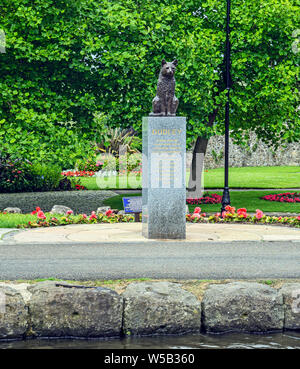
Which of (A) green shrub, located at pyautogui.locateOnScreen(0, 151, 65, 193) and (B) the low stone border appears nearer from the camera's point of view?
(B) the low stone border

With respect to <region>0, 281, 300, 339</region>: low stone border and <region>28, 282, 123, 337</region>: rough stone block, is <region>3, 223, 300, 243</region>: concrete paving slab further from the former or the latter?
<region>28, 282, 123, 337</region>: rough stone block

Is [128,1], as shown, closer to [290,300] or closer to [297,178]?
[290,300]

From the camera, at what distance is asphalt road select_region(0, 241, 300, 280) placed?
844cm

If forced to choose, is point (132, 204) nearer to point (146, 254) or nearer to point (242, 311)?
point (146, 254)

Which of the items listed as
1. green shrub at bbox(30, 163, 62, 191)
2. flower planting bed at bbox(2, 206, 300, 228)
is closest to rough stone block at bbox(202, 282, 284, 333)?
flower planting bed at bbox(2, 206, 300, 228)

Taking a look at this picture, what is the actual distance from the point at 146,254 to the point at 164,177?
2.20 m

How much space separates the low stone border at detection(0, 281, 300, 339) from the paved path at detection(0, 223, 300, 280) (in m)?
1.08

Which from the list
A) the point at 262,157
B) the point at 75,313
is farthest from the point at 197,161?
the point at 262,157

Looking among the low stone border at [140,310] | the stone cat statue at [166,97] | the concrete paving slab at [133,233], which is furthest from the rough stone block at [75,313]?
the stone cat statue at [166,97]

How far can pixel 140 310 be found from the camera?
705cm

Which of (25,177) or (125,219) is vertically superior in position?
(25,177)

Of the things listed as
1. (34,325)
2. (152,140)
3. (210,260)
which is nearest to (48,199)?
(152,140)

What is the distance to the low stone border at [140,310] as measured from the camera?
6.96 m

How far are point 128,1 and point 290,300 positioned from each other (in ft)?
45.1
